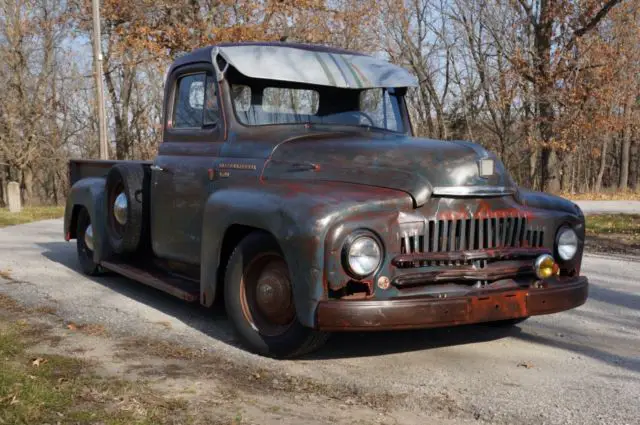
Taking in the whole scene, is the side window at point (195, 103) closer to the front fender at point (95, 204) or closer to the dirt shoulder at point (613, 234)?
the front fender at point (95, 204)

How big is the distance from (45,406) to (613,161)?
5352cm

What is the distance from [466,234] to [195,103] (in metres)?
2.53

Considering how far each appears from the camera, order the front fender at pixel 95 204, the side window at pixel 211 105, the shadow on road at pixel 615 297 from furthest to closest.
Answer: the front fender at pixel 95 204, the shadow on road at pixel 615 297, the side window at pixel 211 105

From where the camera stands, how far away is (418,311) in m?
3.95

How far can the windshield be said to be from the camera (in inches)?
208

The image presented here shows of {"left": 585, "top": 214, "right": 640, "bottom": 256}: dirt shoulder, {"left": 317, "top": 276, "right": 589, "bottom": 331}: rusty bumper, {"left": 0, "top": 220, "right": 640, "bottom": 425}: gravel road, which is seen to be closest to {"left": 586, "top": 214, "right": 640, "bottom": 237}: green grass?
{"left": 585, "top": 214, "right": 640, "bottom": 256}: dirt shoulder

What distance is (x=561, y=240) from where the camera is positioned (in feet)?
15.6

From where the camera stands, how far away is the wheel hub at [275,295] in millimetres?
4391

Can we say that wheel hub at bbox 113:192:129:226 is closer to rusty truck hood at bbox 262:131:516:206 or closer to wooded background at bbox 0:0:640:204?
rusty truck hood at bbox 262:131:516:206

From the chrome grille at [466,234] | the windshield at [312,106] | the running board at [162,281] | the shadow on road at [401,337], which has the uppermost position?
the windshield at [312,106]

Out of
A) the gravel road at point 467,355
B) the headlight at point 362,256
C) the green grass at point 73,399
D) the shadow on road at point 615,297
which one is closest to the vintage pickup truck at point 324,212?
the headlight at point 362,256

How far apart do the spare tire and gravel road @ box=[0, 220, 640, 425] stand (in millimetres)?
541

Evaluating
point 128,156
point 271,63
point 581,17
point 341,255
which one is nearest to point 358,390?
point 341,255

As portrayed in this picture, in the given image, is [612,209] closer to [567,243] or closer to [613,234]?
[613,234]
